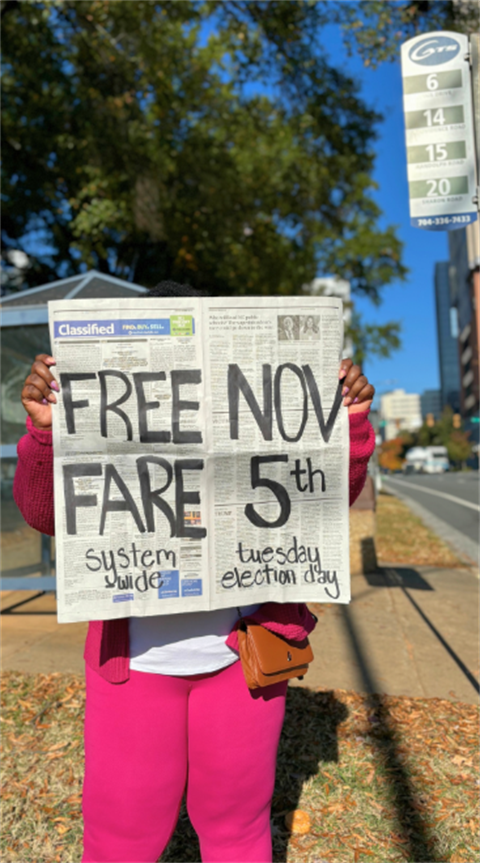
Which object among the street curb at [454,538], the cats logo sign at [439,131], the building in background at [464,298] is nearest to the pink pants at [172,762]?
the cats logo sign at [439,131]

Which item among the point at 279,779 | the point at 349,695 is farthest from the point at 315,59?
the point at 279,779

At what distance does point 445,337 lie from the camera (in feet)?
561

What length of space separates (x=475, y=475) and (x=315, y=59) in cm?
764

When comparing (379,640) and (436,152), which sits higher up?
(436,152)

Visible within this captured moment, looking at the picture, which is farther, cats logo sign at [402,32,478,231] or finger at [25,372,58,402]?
cats logo sign at [402,32,478,231]

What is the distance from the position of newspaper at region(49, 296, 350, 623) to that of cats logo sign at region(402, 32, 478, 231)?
204 cm

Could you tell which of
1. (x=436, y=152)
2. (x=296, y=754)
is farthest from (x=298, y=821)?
(x=436, y=152)

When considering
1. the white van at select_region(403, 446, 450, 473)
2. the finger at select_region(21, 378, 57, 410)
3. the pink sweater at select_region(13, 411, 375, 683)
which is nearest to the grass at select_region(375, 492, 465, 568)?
the pink sweater at select_region(13, 411, 375, 683)

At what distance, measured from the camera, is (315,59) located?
32.3 feet

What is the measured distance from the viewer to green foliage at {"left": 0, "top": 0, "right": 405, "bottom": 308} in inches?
380

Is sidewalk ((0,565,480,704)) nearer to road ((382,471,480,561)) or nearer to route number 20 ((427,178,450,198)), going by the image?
road ((382,471,480,561))

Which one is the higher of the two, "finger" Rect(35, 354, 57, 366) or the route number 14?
the route number 14

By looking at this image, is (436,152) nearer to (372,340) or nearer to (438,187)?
(438,187)

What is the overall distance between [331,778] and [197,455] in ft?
6.96
